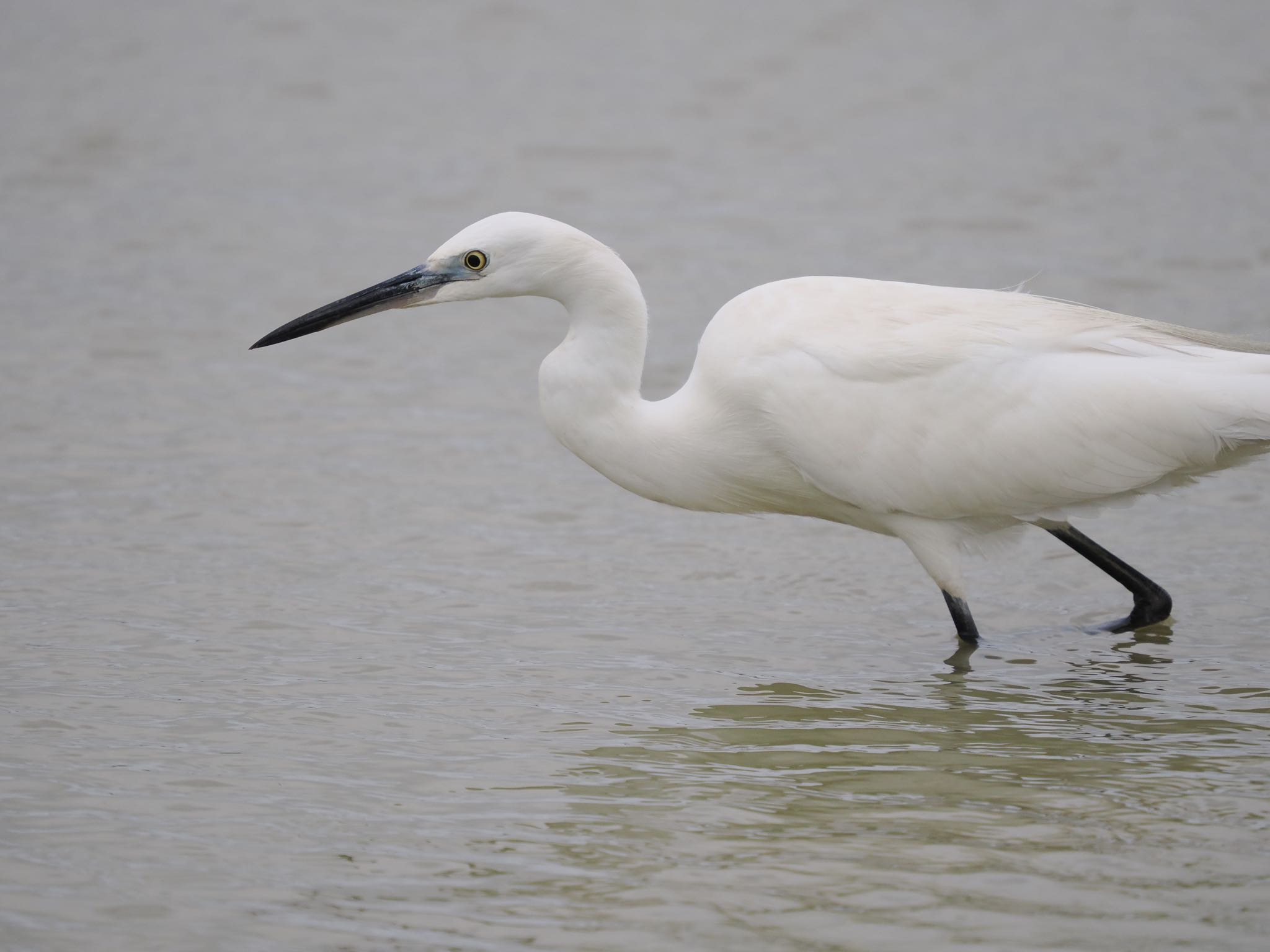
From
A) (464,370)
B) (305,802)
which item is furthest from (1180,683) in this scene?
(464,370)

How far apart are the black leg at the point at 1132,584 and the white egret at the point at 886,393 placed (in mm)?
410

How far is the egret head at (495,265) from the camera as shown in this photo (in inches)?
232

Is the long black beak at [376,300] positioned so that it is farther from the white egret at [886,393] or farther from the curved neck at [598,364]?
the curved neck at [598,364]

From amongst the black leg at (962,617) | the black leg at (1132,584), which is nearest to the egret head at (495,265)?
the black leg at (962,617)

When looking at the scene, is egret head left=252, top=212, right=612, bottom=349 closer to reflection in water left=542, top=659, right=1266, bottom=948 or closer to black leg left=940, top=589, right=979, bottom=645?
reflection in water left=542, top=659, right=1266, bottom=948

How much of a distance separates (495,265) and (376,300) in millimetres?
465

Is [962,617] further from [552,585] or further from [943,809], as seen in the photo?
[552,585]

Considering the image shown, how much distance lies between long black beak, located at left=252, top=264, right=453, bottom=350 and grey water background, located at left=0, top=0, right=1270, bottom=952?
4.09 ft

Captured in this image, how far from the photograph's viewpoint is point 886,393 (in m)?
5.93

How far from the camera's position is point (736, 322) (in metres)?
6.06

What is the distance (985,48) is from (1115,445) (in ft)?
41.8

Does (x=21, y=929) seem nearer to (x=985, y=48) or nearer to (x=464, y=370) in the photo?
(x=464, y=370)

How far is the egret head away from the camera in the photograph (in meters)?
5.89

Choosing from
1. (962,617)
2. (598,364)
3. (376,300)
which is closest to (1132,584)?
(962,617)
